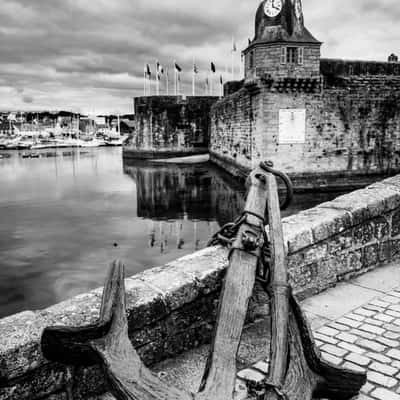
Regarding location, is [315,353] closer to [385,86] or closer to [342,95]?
[342,95]

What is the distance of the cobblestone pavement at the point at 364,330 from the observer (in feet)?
7.20

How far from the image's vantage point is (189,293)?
96.1 inches

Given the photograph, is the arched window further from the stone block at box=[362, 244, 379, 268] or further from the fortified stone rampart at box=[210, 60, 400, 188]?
the stone block at box=[362, 244, 379, 268]

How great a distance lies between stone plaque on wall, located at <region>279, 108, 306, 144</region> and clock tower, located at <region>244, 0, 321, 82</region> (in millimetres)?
1265

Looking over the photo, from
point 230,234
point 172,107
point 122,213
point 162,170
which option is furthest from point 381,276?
point 172,107

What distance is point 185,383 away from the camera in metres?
2.18

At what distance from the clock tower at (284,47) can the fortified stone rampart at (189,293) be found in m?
12.1

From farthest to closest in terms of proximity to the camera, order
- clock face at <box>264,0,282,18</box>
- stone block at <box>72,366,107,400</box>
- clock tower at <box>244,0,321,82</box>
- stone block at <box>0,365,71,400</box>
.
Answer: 1. clock face at <box>264,0,282,18</box>
2. clock tower at <box>244,0,321,82</box>
3. stone block at <box>72,366,107,400</box>
4. stone block at <box>0,365,71,400</box>

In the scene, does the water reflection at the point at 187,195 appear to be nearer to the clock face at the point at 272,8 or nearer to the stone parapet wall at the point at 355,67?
the stone parapet wall at the point at 355,67

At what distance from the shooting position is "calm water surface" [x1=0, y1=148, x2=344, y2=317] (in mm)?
7781

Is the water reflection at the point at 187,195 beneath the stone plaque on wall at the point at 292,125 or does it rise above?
beneath

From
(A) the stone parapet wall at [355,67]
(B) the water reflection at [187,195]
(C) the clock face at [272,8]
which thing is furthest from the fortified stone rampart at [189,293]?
(A) the stone parapet wall at [355,67]

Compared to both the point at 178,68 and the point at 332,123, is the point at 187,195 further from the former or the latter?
the point at 178,68

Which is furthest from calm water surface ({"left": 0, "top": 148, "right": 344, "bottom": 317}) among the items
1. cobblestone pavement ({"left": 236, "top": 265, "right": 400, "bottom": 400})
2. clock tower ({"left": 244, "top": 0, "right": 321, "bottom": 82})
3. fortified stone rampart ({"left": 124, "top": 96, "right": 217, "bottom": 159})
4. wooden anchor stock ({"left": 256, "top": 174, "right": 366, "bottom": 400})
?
fortified stone rampart ({"left": 124, "top": 96, "right": 217, "bottom": 159})
